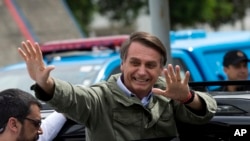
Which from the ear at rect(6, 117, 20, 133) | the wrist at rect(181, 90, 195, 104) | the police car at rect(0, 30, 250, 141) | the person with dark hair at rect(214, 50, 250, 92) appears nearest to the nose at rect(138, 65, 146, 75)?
the wrist at rect(181, 90, 195, 104)

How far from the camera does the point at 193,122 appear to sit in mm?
3426

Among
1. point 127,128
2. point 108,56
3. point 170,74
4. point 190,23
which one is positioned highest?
point 170,74

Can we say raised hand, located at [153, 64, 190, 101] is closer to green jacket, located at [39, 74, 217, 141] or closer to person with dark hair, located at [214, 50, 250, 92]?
green jacket, located at [39, 74, 217, 141]

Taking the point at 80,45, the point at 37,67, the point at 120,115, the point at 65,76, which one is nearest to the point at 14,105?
the point at 37,67

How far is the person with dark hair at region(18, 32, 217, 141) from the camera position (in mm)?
3301

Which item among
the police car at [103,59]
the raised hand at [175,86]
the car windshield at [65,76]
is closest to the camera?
the raised hand at [175,86]

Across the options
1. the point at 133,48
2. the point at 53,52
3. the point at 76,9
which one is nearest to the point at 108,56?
the point at 53,52

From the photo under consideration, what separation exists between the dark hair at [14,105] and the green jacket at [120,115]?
0.19 m

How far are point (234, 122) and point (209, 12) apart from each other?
31636mm

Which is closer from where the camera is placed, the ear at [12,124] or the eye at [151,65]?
the ear at [12,124]

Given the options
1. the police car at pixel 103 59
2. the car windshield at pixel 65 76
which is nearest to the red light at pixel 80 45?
the police car at pixel 103 59

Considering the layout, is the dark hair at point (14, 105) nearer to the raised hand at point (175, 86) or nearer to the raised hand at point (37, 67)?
the raised hand at point (37, 67)

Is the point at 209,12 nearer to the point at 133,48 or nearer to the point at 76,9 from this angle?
the point at 76,9

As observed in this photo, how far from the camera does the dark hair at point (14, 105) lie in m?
3.19
